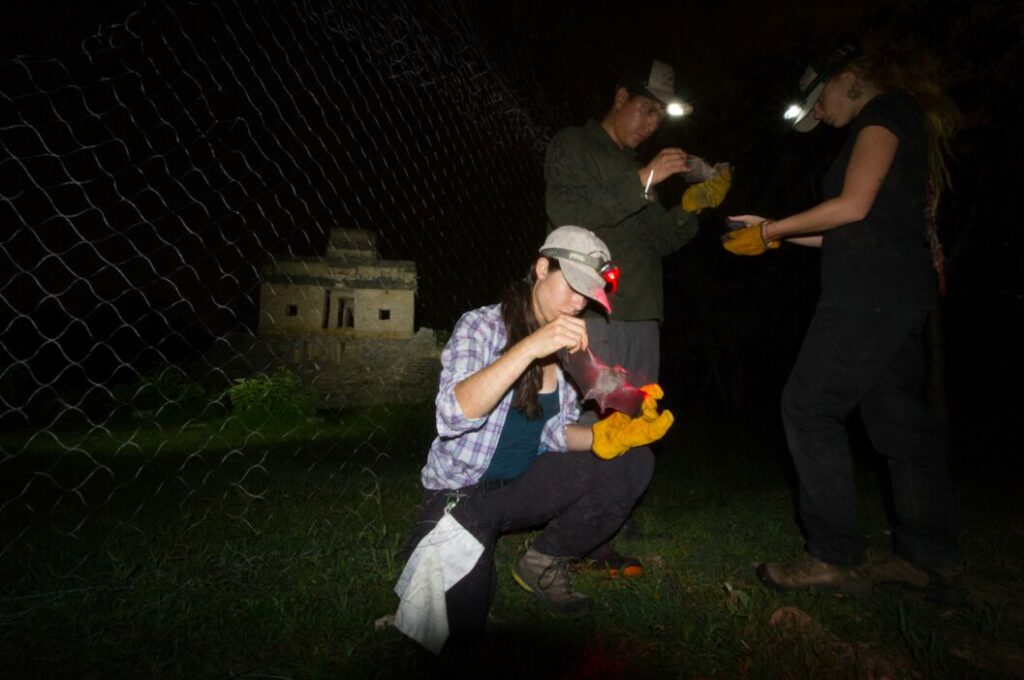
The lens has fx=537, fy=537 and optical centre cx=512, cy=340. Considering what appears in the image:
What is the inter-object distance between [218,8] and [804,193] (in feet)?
23.5

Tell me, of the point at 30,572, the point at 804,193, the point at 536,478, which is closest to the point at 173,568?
the point at 30,572

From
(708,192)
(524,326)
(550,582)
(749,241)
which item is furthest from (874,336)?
(550,582)

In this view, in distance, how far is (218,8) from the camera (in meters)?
2.44

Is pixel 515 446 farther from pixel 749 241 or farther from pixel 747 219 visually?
pixel 747 219

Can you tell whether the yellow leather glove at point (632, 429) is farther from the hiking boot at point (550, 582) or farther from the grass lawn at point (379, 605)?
the grass lawn at point (379, 605)

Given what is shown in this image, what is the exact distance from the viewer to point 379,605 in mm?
1922

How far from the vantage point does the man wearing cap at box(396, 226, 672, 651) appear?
1.63 m

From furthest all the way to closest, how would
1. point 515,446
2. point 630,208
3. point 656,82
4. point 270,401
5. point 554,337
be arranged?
point 270,401 → point 656,82 → point 630,208 → point 515,446 → point 554,337

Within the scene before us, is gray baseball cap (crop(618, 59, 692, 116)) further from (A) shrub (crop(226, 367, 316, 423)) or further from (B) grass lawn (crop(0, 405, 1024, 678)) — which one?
(A) shrub (crop(226, 367, 316, 423))

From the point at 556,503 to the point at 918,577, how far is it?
1.52 metres

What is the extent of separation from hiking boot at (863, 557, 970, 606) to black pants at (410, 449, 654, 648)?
3.41ft

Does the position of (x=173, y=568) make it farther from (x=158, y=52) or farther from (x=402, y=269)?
(x=402, y=269)

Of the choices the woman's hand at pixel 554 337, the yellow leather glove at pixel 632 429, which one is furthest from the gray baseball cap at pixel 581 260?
the yellow leather glove at pixel 632 429

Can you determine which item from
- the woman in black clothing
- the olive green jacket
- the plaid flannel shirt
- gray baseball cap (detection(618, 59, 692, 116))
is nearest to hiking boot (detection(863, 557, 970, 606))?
the woman in black clothing
